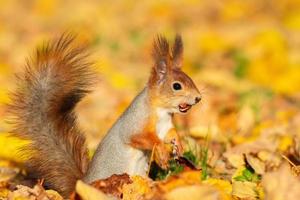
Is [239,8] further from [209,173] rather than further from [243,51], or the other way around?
[209,173]

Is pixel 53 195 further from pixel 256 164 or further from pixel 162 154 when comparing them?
pixel 256 164

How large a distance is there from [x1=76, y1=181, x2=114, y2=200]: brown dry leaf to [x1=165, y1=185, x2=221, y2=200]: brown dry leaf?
0.99 ft

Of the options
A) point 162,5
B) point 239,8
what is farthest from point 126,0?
point 239,8

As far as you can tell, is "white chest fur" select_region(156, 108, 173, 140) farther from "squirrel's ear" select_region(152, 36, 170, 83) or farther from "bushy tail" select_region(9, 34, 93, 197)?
"bushy tail" select_region(9, 34, 93, 197)

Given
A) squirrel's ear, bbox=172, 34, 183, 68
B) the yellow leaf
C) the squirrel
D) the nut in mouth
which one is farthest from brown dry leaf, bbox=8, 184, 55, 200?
the yellow leaf

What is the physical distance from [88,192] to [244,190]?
0.74 m

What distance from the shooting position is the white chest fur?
3631 millimetres

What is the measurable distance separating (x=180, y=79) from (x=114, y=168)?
49cm

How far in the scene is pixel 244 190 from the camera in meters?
3.39

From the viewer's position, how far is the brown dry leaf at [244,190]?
3.35 metres

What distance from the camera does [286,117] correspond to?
18.5 ft

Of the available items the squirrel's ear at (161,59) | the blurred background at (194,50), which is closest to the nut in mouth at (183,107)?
the squirrel's ear at (161,59)

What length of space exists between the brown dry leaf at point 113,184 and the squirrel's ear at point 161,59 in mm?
547

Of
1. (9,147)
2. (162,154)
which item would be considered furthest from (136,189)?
(9,147)
